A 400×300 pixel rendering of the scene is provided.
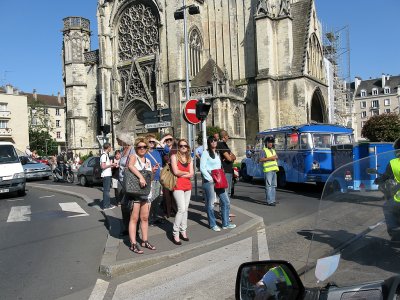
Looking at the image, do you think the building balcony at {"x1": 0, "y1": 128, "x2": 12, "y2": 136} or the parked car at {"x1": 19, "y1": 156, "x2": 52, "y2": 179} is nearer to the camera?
the parked car at {"x1": 19, "y1": 156, "x2": 52, "y2": 179}

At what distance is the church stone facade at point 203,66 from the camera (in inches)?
1241

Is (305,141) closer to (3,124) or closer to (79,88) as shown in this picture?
(79,88)

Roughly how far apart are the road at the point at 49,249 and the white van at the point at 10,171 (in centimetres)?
236

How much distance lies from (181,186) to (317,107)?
3349cm

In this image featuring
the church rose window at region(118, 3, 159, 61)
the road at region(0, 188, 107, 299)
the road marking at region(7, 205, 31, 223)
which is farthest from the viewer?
the church rose window at region(118, 3, 159, 61)

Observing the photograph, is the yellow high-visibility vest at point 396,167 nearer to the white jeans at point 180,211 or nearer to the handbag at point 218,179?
the white jeans at point 180,211

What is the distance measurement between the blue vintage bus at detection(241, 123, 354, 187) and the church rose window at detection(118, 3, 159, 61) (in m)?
23.7

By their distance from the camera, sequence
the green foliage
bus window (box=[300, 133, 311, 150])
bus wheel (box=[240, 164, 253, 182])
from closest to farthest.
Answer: bus window (box=[300, 133, 311, 150]), bus wheel (box=[240, 164, 253, 182]), the green foliage

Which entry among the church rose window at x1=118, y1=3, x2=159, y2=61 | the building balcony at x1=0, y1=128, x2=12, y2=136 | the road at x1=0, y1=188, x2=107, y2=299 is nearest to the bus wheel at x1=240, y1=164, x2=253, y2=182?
the road at x1=0, y1=188, x2=107, y2=299

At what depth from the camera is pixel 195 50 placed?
3538 cm

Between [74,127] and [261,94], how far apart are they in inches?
802

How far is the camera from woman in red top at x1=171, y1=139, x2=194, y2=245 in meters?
6.77

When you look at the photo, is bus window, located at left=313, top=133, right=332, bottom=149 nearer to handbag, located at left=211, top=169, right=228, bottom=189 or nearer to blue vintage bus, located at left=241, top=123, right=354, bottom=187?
blue vintage bus, located at left=241, top=123, right=354, bottom=187

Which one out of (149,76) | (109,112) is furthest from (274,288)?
(109,112)
